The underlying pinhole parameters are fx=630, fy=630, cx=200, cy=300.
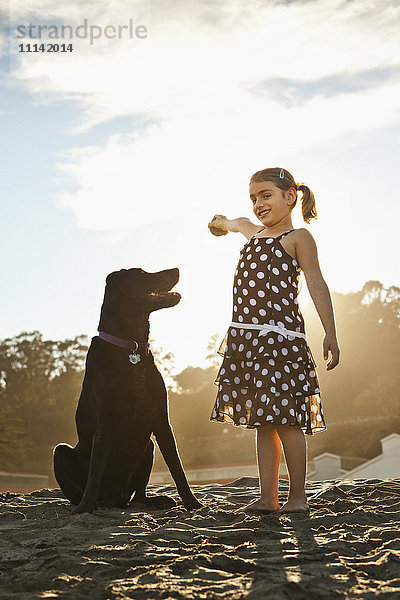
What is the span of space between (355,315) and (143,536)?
109ft

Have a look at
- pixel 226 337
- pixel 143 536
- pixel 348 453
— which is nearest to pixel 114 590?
pixel 143 536

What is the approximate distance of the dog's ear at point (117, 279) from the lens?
13.4ft

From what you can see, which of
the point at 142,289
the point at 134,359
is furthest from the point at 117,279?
the point at 134,359

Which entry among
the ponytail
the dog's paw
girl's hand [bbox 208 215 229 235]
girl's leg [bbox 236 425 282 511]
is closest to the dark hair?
the ponytail

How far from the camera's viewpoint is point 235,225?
468 cm

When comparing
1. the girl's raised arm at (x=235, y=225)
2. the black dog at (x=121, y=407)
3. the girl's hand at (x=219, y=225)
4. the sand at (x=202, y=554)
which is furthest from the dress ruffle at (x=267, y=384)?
the girl's hand at (x=219, y=225)

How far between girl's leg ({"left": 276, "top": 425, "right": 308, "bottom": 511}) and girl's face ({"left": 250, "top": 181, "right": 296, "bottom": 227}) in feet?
4.43

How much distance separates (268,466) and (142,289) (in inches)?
53.7

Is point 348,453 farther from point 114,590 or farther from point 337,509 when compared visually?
point 114,590

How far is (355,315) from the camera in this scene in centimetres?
3503

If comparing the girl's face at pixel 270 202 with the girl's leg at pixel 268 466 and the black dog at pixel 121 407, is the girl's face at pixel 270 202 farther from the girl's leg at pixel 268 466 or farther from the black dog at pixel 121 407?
the girl's leg at pixel 268 466

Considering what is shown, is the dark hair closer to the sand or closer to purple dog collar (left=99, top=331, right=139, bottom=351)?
purple dog collar (left=99, top=331, right=139, bottom=351)

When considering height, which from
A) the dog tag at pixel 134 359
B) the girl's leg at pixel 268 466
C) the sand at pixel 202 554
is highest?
the dog tag at pixel 134 359

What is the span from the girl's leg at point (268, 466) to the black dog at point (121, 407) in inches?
19.6
